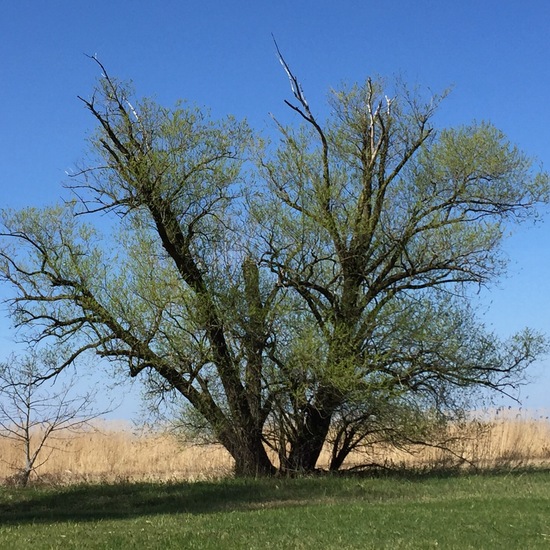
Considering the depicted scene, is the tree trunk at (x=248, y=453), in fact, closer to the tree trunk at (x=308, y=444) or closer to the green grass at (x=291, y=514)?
the tree trunk at (x=308, y=444)

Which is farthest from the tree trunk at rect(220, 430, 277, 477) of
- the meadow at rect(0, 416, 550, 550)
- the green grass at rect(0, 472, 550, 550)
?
the green grass at rect(0, 472, 550, 550)

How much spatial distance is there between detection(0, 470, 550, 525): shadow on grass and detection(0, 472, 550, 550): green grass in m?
0.02

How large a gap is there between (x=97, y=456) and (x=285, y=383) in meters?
9.39

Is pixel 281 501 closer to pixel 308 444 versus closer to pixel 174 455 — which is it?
pixel 308 444

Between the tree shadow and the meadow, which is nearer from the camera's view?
the meadow

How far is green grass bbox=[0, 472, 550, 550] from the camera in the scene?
10.7 m

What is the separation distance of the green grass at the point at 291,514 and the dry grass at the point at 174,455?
3.52m

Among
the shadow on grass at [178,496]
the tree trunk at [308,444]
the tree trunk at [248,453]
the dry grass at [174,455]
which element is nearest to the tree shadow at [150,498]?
the shadow on grass at [178,496]

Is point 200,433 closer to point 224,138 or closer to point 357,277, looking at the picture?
point 357,277

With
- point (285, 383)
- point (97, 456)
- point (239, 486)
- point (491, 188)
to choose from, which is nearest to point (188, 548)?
point (239, 486)

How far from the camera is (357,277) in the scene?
2080 centimetres

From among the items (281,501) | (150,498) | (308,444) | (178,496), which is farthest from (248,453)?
(281,501)

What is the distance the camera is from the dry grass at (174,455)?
23375 millimetres

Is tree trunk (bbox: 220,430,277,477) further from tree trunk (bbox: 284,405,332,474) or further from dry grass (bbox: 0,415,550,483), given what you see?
dry grass (bbox: 0,415,550,483)
